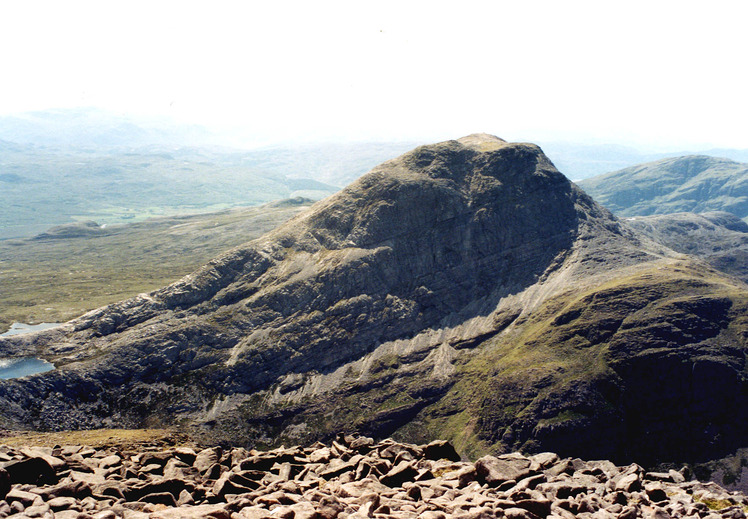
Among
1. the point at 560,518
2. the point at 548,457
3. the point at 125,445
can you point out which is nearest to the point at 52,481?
the point at 560,518

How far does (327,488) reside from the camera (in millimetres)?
56188

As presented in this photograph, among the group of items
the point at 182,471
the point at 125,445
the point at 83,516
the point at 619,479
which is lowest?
the point at 125,445

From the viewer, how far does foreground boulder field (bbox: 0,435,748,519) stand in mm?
45875

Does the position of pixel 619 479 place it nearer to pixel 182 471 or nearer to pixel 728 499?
pixel 728 499

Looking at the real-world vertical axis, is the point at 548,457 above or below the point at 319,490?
below

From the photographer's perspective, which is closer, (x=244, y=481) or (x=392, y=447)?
(x=244, y=481)

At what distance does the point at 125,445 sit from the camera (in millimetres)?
174375

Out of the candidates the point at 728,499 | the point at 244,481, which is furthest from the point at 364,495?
the point at 728,499

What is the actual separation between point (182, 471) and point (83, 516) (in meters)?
20.9

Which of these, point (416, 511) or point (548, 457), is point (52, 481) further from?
point (548, 457)

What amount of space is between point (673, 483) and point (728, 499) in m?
7.67

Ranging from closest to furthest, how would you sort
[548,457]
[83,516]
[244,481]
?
1. [83,516]
2. [244,481]
3. [548,457]

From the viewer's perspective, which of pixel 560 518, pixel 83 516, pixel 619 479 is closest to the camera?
pixel 83 516

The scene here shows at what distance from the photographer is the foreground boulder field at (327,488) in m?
45.9
